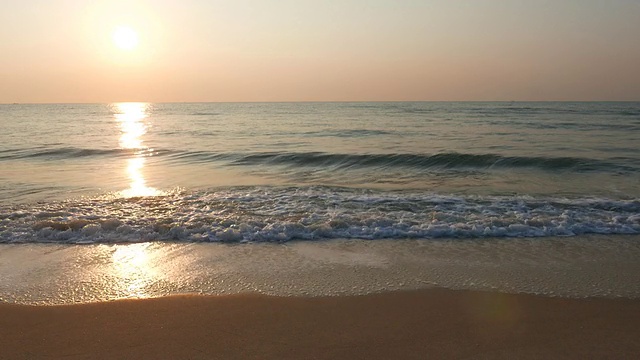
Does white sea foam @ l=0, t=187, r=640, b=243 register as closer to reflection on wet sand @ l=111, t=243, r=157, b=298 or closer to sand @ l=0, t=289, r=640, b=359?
reflection on wet sand @ l=111, t=243, r=157, b=298

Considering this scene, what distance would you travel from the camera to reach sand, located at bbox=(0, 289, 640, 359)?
151 inches

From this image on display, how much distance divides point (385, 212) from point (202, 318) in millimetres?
5036

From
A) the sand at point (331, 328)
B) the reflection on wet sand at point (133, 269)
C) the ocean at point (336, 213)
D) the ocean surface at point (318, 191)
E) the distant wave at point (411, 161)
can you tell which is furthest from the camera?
the distant wave at point (411, 161)

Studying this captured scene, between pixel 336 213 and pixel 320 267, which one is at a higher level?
pixel 336 213

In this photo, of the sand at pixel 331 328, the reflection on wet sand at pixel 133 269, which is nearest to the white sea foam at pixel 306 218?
the reflection on wet sand at pixel 133 269

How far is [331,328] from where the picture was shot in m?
4.22

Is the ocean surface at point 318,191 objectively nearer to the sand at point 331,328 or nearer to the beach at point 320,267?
the beach at point 320,267

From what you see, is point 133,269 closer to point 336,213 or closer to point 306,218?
point 306,218

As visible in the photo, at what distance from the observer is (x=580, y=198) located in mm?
10000

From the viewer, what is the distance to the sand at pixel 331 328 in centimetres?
382

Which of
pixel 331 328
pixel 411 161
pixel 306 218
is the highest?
pixel 411 161

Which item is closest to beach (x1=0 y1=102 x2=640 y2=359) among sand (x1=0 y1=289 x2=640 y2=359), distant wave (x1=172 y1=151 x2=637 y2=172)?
sand (x1=0 y1=289 x2=640 y2=359)

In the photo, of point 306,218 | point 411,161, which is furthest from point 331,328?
point 411,161

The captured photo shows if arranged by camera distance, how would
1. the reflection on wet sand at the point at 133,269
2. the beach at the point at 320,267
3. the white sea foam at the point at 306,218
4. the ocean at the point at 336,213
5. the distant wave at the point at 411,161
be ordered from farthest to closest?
the distant wave at the point at 411,161
the white sea foam at the point at 306,218
the ocean at the point at 336,213
the reflection on wet sand at the point at 133,269
the beach at the point at 320,267
